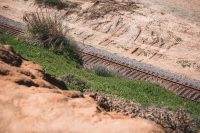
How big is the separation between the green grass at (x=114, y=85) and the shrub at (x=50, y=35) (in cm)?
103

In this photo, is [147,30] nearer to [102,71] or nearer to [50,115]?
[102,71]

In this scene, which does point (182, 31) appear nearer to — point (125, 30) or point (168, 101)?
point (125, 30)

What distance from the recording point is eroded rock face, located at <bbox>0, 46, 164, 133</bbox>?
4488 mm

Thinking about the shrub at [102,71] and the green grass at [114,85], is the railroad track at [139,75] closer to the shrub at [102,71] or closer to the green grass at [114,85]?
the shrub at [102,71]

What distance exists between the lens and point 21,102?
4988 mm

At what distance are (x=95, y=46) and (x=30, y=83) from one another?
1134 cm

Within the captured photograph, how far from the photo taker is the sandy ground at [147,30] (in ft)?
52.7

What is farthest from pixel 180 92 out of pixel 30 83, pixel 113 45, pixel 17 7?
pixel 17 7

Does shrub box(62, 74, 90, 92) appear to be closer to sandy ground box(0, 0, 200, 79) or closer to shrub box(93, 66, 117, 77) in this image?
shrub box(93, 66, 117, 77)

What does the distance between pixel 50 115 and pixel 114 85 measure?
5948 millimetres

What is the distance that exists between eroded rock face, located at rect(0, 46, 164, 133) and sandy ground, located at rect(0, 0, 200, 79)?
10.5 metres

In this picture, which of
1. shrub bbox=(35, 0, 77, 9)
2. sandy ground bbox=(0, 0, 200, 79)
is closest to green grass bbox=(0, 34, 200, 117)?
sandy ground bbox=(0, 0, 200, 79)

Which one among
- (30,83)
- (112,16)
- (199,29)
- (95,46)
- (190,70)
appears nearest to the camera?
(30,83)

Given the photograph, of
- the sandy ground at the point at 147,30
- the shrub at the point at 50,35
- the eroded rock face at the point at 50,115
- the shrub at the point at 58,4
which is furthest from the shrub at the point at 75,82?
the shrub at the point at 58,4
